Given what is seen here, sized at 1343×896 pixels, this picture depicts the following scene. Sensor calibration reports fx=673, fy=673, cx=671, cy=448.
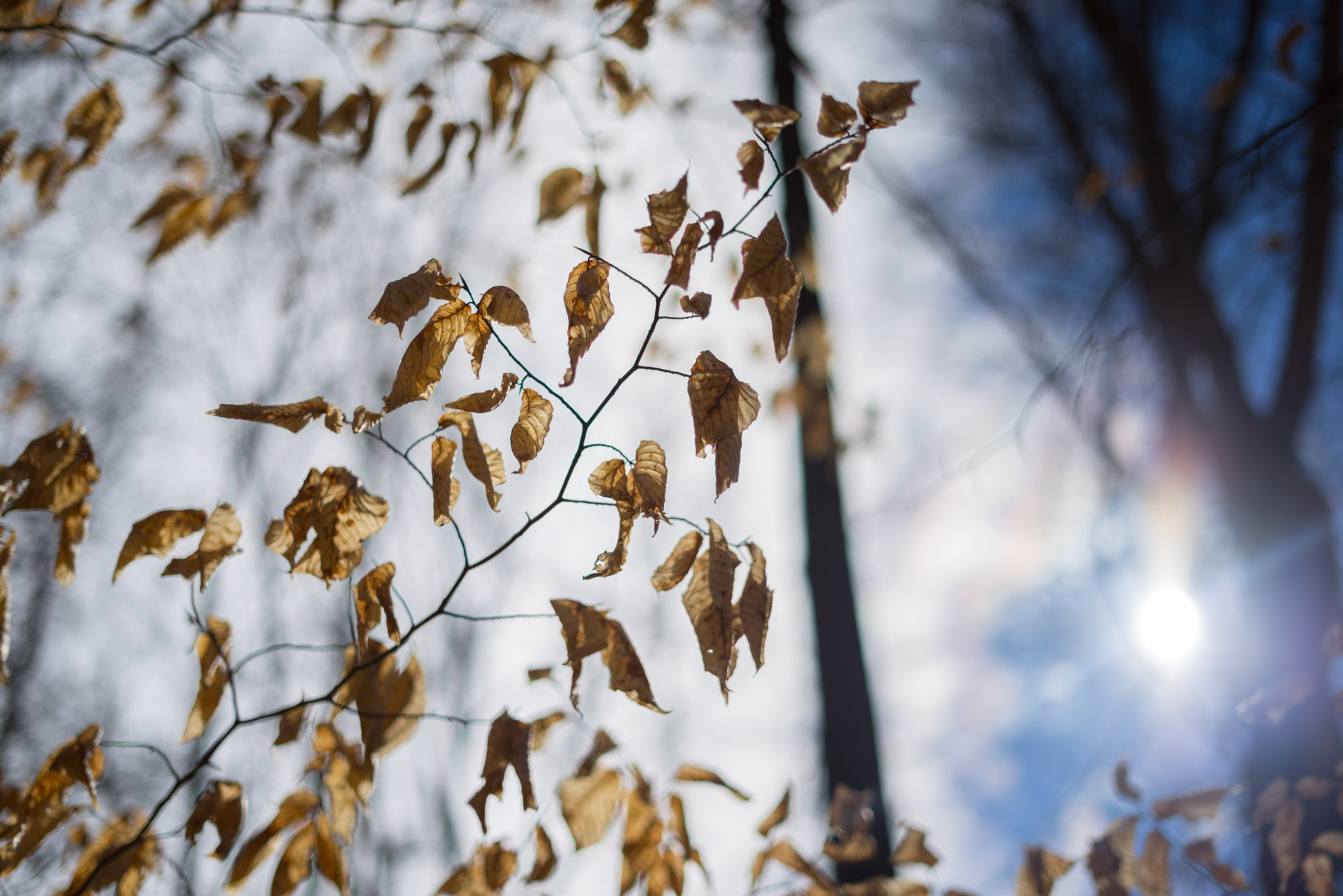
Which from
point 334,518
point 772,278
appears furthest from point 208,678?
point 772,278

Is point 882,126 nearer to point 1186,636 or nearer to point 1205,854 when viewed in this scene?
point 1205,854

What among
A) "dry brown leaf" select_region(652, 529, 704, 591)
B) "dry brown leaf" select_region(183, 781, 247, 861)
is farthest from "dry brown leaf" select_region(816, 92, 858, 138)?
"dry brown leaf" select_region(183, 781, 247, 861)

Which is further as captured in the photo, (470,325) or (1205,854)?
(1205,854)

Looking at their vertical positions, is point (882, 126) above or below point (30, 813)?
above

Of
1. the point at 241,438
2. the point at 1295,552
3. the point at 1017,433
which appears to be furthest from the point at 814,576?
the point at 241,438

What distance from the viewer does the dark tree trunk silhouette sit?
179 centimetres

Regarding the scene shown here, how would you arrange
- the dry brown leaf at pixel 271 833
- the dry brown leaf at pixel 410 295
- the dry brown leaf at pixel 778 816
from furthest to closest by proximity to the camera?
the dry brown leaf at pixel 778 816
the dry brown leaf at pixel 271 833
the dry brown leaf at pixel 410 295

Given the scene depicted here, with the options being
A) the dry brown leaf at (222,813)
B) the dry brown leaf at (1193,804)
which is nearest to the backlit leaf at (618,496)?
the dry brown leaf at (222,813)

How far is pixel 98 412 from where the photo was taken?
4.05 meters

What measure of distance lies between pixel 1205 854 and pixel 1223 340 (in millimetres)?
2522

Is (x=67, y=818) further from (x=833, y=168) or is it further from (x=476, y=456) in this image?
(x=833, y=168)

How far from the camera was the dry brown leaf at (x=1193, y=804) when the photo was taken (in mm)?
1387

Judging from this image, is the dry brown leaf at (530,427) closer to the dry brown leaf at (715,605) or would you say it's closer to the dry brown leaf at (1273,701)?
the dry brown leaf at (715,605)

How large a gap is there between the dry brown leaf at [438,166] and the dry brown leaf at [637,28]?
410 millimetres
